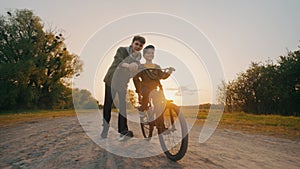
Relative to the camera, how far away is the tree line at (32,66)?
31.5 m

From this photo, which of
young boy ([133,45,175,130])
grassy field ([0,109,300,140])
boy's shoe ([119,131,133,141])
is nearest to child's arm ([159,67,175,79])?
young boy ([133,45,175,130])

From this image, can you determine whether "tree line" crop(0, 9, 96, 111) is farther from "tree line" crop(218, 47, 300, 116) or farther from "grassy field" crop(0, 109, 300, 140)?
"tree line" crop(218, 47, 300, 116)

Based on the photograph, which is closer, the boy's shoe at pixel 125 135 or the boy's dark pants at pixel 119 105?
Answer: the boy's shoe at pixel 125 135

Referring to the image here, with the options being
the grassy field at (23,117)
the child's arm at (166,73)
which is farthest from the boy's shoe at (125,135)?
the grassy field at (23,117)

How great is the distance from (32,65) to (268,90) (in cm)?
3047

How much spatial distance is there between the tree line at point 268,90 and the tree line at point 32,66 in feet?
75.6

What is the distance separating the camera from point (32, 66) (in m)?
32.3

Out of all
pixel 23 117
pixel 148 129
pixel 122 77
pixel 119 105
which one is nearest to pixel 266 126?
pixel 148 129

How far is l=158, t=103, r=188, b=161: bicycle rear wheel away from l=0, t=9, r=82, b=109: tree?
31.6 metres

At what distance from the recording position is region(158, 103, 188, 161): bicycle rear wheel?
3.44 m

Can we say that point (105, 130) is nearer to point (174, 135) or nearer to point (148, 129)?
point (148, 129)

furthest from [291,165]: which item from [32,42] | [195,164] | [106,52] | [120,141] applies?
[32,42]

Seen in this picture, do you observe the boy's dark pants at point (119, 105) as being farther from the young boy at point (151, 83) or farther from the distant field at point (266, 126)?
the distant field at point (266, 126)

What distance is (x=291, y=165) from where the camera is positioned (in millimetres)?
3781
